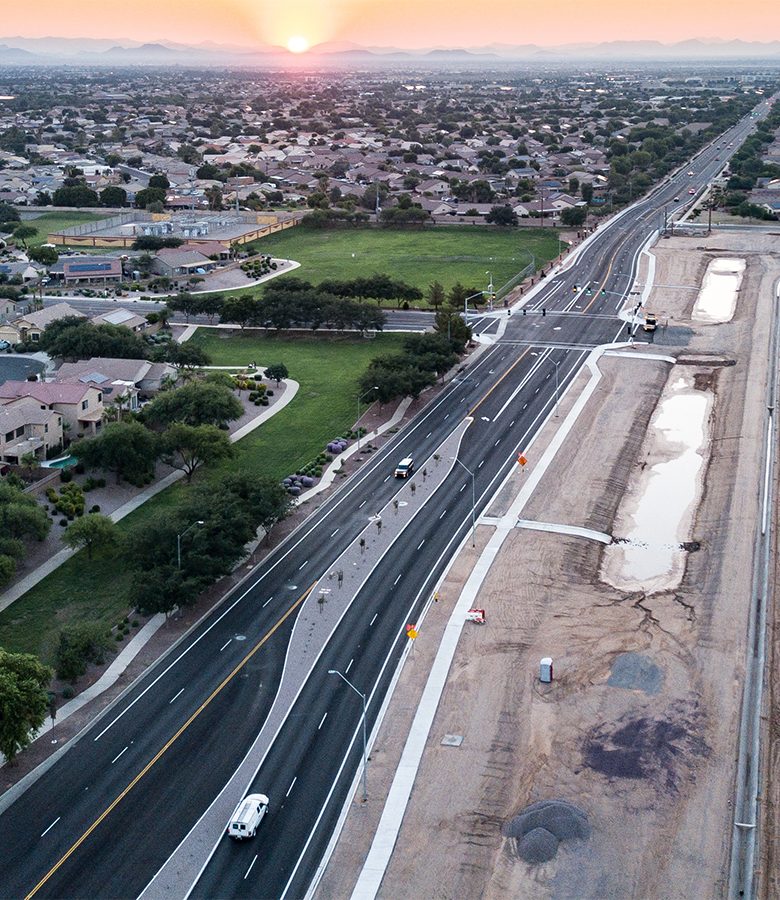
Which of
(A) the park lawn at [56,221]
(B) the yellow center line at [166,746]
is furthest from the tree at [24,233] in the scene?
(B) the yellow center line at [166,746]

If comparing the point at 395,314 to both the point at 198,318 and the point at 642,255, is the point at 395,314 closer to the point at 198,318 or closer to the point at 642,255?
the point at 198,318

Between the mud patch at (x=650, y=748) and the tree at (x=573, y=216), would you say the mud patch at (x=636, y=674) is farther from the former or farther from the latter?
the tree at (x=573, y=216)

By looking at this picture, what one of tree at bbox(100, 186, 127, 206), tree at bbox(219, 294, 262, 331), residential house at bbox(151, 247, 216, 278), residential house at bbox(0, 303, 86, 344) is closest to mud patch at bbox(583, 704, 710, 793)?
tree at bbox(219, 294, 262, 331)

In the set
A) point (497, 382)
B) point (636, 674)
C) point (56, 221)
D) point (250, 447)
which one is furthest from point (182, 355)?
point (56, 221)

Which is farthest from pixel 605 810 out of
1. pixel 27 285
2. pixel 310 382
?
pixel 27 285

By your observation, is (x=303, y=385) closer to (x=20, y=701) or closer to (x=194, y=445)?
(x=194, y=445)

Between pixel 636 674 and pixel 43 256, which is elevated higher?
pixel 636 674
